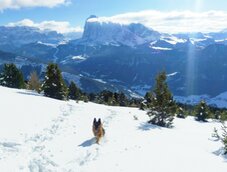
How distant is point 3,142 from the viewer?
20406 mm

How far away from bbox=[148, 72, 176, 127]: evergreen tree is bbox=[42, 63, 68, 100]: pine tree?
2113cm

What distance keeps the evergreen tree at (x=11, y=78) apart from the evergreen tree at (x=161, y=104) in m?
49.6

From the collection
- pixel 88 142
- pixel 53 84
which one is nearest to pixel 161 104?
pixel 88 142

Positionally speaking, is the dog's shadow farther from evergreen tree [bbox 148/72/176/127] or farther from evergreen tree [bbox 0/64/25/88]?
evergreen tree [bbox 0/64/25/88]

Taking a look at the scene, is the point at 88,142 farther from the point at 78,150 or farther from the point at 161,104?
the point at 161,104

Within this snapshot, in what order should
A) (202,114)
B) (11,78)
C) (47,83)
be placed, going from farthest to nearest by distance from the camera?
(11,78) < (202,114) < (47,83)

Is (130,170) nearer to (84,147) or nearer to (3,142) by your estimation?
(84,147)

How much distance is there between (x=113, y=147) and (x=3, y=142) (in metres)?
7.09

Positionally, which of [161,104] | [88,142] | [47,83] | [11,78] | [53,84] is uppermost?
[47,83]

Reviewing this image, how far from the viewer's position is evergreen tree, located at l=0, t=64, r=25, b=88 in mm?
87438

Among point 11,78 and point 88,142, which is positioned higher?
point 11,78

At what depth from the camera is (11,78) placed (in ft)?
288

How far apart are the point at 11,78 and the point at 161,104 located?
2068 inches

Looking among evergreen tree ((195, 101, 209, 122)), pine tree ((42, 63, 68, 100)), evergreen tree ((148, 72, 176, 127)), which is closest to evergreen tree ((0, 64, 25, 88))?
pine tree ((42, 63, 68, 100))
